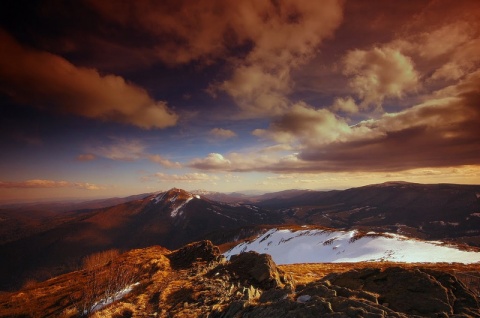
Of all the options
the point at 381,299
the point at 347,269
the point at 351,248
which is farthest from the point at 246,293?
the point at 351,248

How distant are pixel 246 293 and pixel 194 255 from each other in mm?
25650

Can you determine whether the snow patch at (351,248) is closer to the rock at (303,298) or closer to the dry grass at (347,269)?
the dry grass at (347,269)

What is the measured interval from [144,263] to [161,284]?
43.8 ft

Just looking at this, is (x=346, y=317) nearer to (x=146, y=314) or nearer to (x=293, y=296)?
(x=293, y=296)

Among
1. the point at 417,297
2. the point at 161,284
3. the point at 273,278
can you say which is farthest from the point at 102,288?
the point at 417,297

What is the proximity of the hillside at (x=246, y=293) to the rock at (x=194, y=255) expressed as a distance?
0.19 meters

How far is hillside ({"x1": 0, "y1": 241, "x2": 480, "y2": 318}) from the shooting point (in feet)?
51.8

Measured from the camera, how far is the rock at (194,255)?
44625mm

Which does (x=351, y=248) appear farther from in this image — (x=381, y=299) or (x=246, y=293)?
(x=381, y=299)

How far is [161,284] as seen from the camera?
3394cm

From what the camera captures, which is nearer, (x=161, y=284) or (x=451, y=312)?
(x=451, y=312)

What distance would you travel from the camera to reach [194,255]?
4688 centimetres

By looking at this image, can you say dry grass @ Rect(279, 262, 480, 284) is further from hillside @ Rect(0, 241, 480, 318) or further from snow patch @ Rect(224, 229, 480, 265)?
snow patch @ Rect(224, 229, 480, 265)

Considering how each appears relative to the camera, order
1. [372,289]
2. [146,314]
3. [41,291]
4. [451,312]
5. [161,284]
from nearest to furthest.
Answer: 1. [451,312]
2. [372,289]
3. [146,314]
4. [161,284]
5. [41,291]
